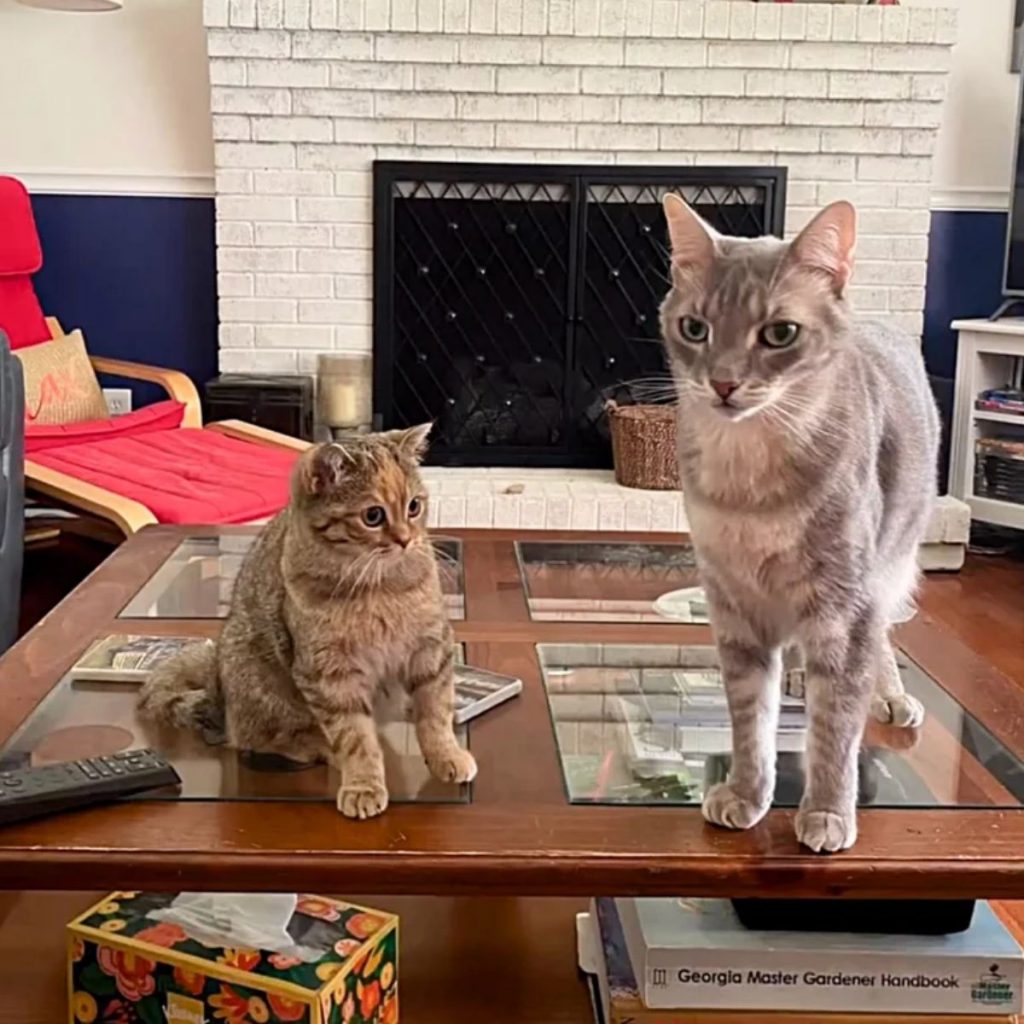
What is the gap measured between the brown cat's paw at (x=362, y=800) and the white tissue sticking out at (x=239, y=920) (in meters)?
0.20

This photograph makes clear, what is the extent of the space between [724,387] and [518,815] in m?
0.41

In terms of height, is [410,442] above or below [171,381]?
above

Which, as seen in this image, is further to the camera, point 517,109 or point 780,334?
point 517,109

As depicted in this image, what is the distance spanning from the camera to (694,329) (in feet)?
3.64

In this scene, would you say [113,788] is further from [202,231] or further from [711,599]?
[202,231]

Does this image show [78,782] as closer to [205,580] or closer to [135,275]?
[205,580]

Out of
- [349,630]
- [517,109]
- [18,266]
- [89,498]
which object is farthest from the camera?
[517,109]

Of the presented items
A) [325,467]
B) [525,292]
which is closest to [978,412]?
[525,292]

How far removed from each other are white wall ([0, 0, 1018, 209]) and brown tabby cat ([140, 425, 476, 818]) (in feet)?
9.77

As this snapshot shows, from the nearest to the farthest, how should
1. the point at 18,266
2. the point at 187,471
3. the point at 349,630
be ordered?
the point at 349,630 → the point at 187,471 → the point at 18,266

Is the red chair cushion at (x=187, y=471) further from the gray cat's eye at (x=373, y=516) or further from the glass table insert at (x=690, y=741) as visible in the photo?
the gray cat's eye at (x=373, y=516)

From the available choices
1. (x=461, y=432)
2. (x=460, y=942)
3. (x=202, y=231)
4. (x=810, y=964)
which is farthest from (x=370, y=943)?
(x=202, y=231)

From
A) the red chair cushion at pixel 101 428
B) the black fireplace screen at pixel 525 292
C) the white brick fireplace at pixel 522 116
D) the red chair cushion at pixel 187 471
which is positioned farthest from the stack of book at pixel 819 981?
the black fireplace screen at pixel 525 292

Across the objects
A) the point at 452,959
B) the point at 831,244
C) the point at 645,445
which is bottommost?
the point at 452,959
